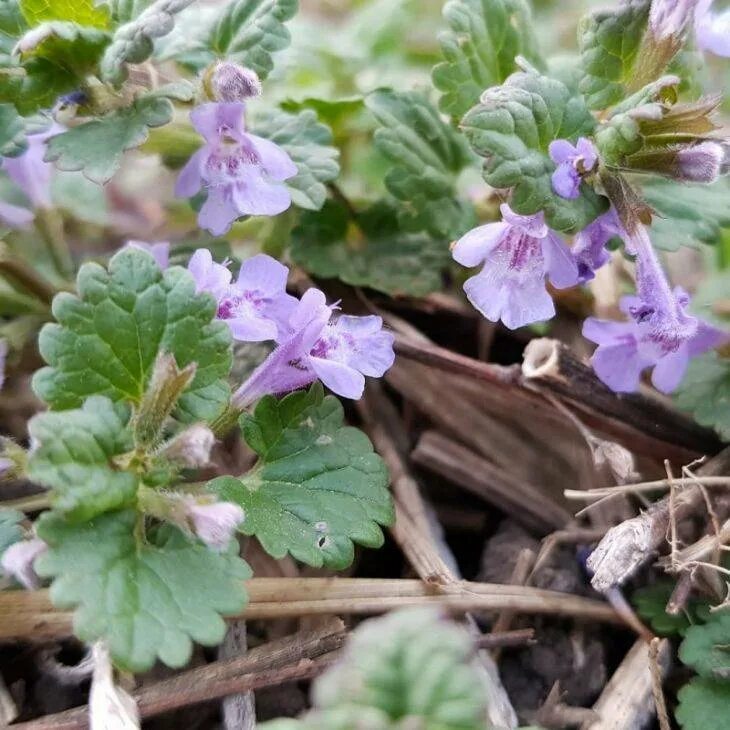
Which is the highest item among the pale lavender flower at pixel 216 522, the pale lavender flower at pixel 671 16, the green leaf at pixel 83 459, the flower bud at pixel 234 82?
the pale lavender flower at pixel 671 16

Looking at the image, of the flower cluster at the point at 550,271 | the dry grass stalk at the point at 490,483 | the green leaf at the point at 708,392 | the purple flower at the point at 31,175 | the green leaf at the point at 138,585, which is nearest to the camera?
the green leaf at the point at 138,585

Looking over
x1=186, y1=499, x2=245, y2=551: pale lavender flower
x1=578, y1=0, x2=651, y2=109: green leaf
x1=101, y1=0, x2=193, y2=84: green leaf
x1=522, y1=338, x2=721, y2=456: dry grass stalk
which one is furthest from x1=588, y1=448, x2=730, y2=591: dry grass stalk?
x1=101, y1=0, x2=193, y2=84: green leaf

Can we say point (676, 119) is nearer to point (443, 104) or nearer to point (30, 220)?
point (443, 104)

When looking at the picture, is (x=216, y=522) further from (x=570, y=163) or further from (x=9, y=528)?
(x=570, y=163)

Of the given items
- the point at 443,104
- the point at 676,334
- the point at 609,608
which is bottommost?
the point at 609,608

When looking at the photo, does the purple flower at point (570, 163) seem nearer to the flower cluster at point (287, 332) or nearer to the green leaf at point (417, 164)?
the flower cluster at point (287, 332)

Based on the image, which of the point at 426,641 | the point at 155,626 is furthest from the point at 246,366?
the point at 426,641

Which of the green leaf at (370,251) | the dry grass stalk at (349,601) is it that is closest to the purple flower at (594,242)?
the green leaf at (370,251)
